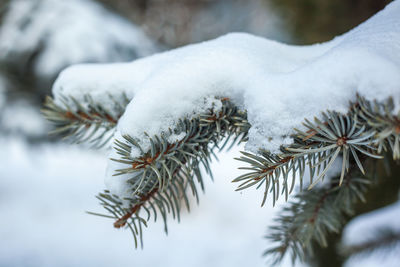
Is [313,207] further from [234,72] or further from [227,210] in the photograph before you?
[227,210]

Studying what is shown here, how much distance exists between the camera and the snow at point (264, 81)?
27 cm

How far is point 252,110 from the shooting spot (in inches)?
12.3

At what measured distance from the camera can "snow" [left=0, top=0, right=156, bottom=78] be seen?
4.27 feet

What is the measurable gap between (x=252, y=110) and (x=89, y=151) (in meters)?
1.38

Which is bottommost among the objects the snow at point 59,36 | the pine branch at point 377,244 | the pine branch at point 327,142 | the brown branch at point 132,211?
the pine branch at point 377,244

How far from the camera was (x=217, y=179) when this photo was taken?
245cm

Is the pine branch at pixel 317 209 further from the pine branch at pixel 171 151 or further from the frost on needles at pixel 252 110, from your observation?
the pine branch at pixel 171 151

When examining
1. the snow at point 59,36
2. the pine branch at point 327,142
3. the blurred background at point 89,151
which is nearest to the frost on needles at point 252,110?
the pine branch at point 327,142

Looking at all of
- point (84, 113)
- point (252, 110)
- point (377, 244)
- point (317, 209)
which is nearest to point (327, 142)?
point (252, 110)

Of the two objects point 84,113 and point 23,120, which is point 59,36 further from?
point 84,113

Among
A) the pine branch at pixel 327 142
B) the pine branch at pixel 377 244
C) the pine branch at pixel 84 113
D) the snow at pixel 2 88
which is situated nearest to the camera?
the pine branch at pixel 327 142

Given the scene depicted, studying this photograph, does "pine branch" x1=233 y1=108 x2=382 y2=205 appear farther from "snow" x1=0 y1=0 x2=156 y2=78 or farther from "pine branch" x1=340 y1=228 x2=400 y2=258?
"snow" x1=0 y1=0 x2=156 y2=78

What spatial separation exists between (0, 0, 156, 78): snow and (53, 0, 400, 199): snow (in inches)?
40.5

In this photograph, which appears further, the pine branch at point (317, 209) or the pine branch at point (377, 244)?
the pine branch at point (377, 244)
